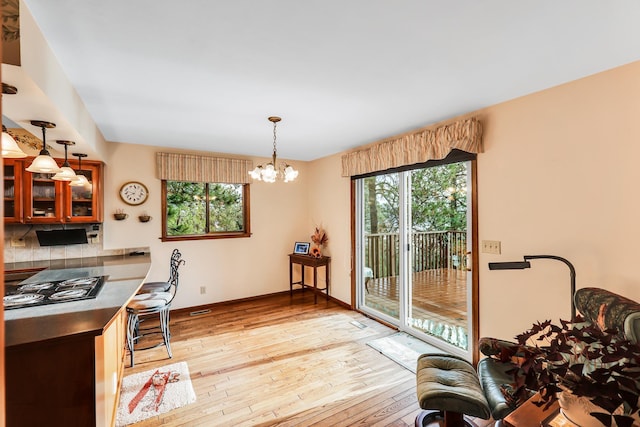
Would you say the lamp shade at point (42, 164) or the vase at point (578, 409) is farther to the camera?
the lamp shade at point (42, 164)

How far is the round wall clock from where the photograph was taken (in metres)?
4.06

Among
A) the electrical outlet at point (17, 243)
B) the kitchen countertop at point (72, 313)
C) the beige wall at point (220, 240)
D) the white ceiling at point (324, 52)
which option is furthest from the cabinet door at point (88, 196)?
the white ceiling at point (324, 52)

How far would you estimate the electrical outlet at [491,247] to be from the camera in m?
2.72

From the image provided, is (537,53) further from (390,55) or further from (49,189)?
(49,189)

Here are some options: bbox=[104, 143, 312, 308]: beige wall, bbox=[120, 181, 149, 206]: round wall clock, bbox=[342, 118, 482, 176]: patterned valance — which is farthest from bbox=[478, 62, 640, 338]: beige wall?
bbox=[120, 181, 149, 206]: round wall clock

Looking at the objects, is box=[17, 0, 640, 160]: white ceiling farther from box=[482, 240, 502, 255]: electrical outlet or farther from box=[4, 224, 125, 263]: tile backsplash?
box=[4, 224, 125, 263]: tile backsplash

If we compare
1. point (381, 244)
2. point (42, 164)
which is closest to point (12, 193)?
point (42, 164)

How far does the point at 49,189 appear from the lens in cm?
347

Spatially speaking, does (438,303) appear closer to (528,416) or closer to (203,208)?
(528,416)

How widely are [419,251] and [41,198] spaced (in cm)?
446

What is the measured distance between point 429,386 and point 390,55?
2081 mm

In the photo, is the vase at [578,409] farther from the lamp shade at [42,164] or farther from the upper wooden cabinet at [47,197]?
the upper wooden cabinet at [47,197]

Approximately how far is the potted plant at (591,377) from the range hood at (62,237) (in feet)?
14.8

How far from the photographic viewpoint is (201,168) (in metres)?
4.52
